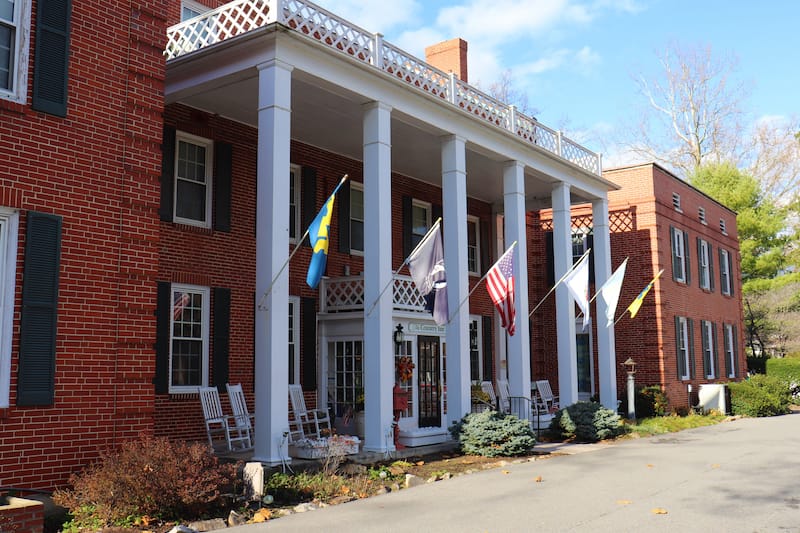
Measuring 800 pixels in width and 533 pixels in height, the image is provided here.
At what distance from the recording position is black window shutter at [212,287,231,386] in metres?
14.6

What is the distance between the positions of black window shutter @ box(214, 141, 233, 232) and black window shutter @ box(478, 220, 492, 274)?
10.2 metres

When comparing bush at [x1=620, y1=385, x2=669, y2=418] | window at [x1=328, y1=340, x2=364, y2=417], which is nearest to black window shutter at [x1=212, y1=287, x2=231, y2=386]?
window at [x1=328, y1=340, x2=364, y2=417]

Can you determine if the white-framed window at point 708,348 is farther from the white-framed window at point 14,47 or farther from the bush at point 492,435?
the white-framed window at point 14,47

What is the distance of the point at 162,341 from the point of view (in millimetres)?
13641

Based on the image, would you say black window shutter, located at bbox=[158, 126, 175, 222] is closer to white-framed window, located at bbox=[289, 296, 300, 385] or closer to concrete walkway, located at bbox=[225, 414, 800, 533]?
white-framed window, located at bbox=[289, 296, 300, 385]

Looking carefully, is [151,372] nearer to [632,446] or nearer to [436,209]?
[632,446]

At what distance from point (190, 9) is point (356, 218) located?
238 inches

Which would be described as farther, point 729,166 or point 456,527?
point 729,166

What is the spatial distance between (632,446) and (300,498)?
9.00 metres

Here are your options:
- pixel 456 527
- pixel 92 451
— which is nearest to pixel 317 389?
pixel 92 451

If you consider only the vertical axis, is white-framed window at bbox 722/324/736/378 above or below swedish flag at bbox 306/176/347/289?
below

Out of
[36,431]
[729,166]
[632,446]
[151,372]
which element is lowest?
[632,446]

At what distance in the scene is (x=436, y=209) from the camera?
71.0 ft

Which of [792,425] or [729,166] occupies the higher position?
[729,166]
